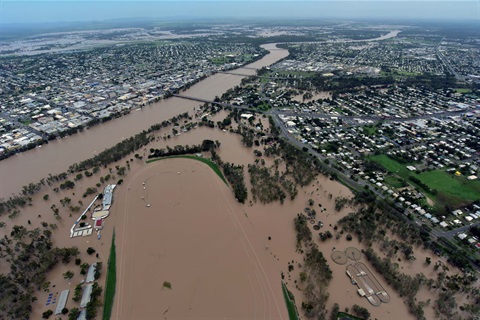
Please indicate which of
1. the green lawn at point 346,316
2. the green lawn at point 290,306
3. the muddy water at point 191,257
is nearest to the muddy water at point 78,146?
the muddy water at point 191,257

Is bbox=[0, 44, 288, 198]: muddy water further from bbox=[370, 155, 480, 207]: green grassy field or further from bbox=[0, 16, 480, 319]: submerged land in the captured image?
bbox=[370, 155, 480, 207]: green grassy field

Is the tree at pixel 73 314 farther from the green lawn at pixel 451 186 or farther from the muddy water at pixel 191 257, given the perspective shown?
the green lawn at pixel 451 186

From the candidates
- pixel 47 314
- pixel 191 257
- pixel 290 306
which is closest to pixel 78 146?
pixel 47 314

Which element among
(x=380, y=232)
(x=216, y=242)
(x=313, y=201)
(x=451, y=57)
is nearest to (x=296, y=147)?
Answer: (x=313, y=201)

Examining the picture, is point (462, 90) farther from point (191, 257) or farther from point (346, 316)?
point (191, 257)

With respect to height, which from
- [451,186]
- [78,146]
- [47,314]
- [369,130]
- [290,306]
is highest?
[78,146]

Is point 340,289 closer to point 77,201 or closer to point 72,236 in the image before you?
point 72,236
